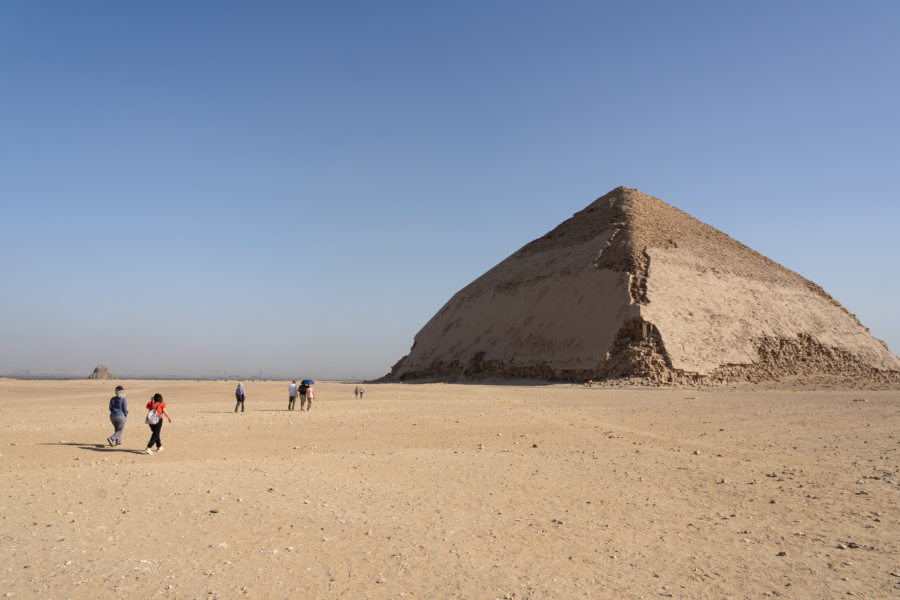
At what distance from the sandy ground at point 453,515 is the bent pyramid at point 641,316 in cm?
2302

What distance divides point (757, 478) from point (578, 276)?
3542 cm

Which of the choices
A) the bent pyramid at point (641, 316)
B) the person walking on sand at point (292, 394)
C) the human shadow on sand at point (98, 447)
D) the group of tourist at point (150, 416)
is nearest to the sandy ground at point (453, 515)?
the human shadow on sand at point (98, 447)

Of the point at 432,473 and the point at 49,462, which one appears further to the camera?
the point at 49,462

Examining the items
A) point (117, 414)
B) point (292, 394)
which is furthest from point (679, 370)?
point (117, 414)

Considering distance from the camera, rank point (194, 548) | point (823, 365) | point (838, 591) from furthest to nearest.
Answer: point (823, 365)
point (194, 548)
point (838, 591)

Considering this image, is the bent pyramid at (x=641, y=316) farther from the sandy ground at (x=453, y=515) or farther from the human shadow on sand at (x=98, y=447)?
the human shadow on sand at (x=98, y=447)

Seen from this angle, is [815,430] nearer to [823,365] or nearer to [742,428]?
[742,428]

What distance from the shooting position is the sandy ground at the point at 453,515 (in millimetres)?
4625

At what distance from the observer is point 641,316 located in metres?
35.6

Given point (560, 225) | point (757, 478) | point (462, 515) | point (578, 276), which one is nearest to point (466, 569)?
point (462, 515)

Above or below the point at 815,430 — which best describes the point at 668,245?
above

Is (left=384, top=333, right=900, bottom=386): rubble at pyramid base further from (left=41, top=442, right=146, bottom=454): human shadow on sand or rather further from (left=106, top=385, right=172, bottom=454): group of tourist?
(left=41, top=442, right=146, bottom=454): human shadow on sand

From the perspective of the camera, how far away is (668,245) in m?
45.8

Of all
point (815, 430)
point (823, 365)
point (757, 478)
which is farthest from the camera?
point (823, 365)
